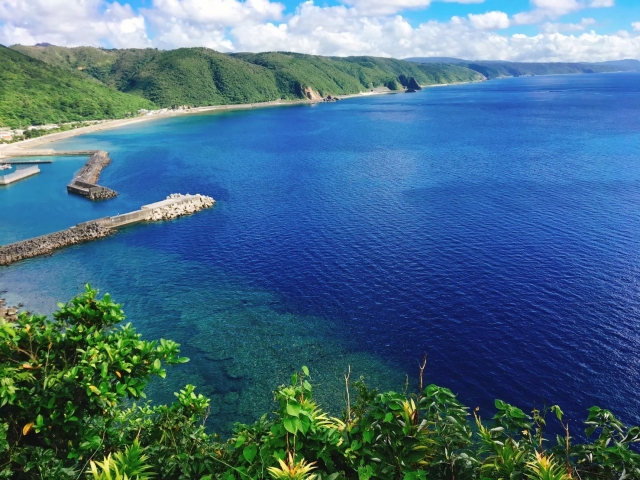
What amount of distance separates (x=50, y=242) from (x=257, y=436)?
5966 centimetres

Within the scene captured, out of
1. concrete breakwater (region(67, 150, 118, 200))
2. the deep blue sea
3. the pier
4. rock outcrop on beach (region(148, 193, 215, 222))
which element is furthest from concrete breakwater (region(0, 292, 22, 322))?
the pier

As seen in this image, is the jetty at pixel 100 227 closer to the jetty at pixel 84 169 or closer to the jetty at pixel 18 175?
the jetty at pixel 84 169

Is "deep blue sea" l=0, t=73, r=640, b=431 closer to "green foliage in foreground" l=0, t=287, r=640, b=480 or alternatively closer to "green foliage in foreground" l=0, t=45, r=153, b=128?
"green foliage in foreground" l=0, t=287, r=640, b=480

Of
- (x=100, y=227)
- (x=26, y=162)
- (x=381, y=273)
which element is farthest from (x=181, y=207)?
(x=26, y=162)

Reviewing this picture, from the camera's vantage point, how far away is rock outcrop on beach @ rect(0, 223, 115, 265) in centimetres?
5597

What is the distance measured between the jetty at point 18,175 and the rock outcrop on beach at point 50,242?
158ft

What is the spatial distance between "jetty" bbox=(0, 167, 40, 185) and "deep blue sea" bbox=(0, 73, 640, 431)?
11.6 ft

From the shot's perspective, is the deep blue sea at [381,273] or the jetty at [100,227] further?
the jetty at [100,227]

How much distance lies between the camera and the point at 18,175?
99.8 meters

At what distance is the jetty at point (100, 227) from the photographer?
5681cm

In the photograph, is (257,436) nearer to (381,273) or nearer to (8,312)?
(381,273)

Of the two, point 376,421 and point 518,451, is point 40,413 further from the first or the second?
point 518,451

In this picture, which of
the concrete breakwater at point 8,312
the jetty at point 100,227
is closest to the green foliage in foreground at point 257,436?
the concrete breakwater at point 8,312

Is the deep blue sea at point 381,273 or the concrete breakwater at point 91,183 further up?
the concrete breakwater at point 91,183
